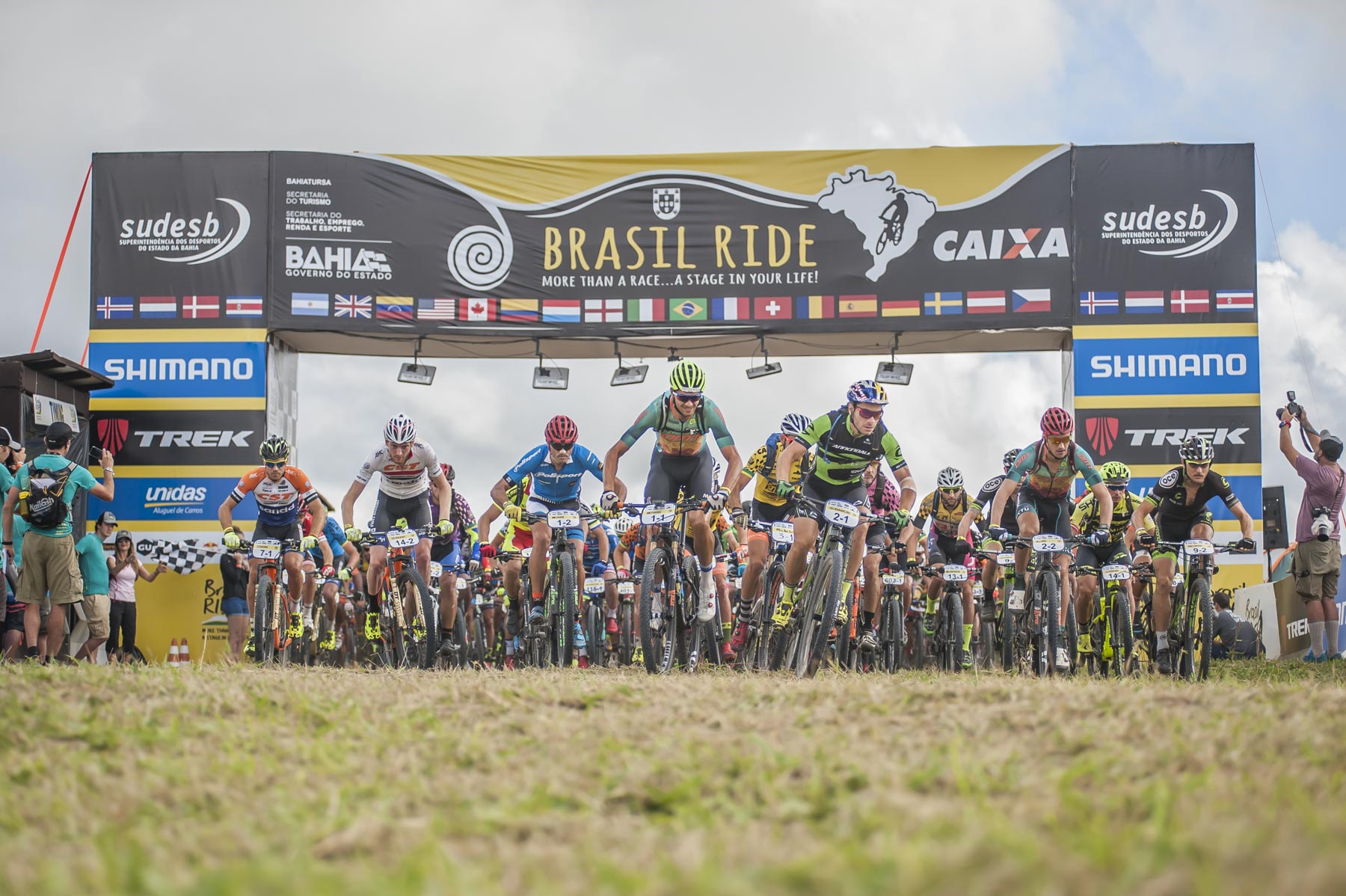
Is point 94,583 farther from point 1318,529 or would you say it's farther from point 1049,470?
point 1318,529

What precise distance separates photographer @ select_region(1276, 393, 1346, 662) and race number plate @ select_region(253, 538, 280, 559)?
10318 mm

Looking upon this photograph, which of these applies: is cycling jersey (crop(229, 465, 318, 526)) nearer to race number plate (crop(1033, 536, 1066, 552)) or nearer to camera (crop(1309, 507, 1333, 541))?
race number plate (crop(1033, 536, 1066, 552))

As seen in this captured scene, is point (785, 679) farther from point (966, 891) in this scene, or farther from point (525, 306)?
point (525, 306)

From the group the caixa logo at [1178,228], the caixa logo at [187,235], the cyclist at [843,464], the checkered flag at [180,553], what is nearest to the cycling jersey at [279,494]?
the cyclist at [843,464]

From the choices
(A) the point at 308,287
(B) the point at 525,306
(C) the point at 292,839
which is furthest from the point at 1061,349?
(C) the point at 292,839

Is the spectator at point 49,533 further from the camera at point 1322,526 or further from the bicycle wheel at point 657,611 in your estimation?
the camera at point 1322,526

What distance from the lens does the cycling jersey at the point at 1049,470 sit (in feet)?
35.6

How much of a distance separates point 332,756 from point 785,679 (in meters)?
3.61

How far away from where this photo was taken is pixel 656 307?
17.9 meters

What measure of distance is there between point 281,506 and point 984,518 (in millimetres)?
8335

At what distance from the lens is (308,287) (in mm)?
17875

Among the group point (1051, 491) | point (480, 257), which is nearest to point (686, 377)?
point (1051, 491)

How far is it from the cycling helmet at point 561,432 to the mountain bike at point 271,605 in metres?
2.70

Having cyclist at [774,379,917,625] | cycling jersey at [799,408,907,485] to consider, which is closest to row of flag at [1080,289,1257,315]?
cyclist at [774,379,917,625]
